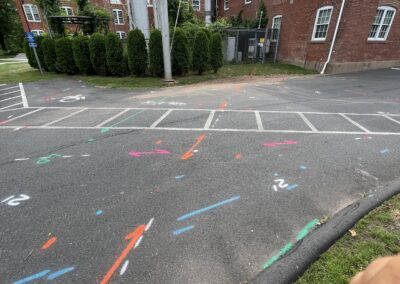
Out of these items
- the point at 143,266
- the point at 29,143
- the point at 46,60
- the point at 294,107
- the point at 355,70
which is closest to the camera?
the point at 143,266

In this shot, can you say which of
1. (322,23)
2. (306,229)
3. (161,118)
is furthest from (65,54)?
(306,229)

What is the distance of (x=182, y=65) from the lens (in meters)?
12.9

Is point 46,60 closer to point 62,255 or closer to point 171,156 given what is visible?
point 171,156

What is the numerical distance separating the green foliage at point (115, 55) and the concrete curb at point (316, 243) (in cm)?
1345

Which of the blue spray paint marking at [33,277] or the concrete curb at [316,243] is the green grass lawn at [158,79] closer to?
the blue spray paint marking at [33,277]

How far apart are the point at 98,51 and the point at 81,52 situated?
4.31 feet

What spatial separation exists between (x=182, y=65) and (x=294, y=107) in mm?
7777

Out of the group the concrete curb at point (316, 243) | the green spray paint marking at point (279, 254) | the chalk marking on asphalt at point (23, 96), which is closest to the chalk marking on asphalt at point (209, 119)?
the concrete curb at point (316, 243)

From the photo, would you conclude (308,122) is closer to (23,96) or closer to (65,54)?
(23,96)

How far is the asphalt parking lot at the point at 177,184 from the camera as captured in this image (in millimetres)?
2191

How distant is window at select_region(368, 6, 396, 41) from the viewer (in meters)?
13.1

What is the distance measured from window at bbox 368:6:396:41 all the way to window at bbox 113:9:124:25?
106ft

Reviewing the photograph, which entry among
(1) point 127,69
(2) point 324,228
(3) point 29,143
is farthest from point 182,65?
(2) point 324,228

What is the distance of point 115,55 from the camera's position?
12953mm
